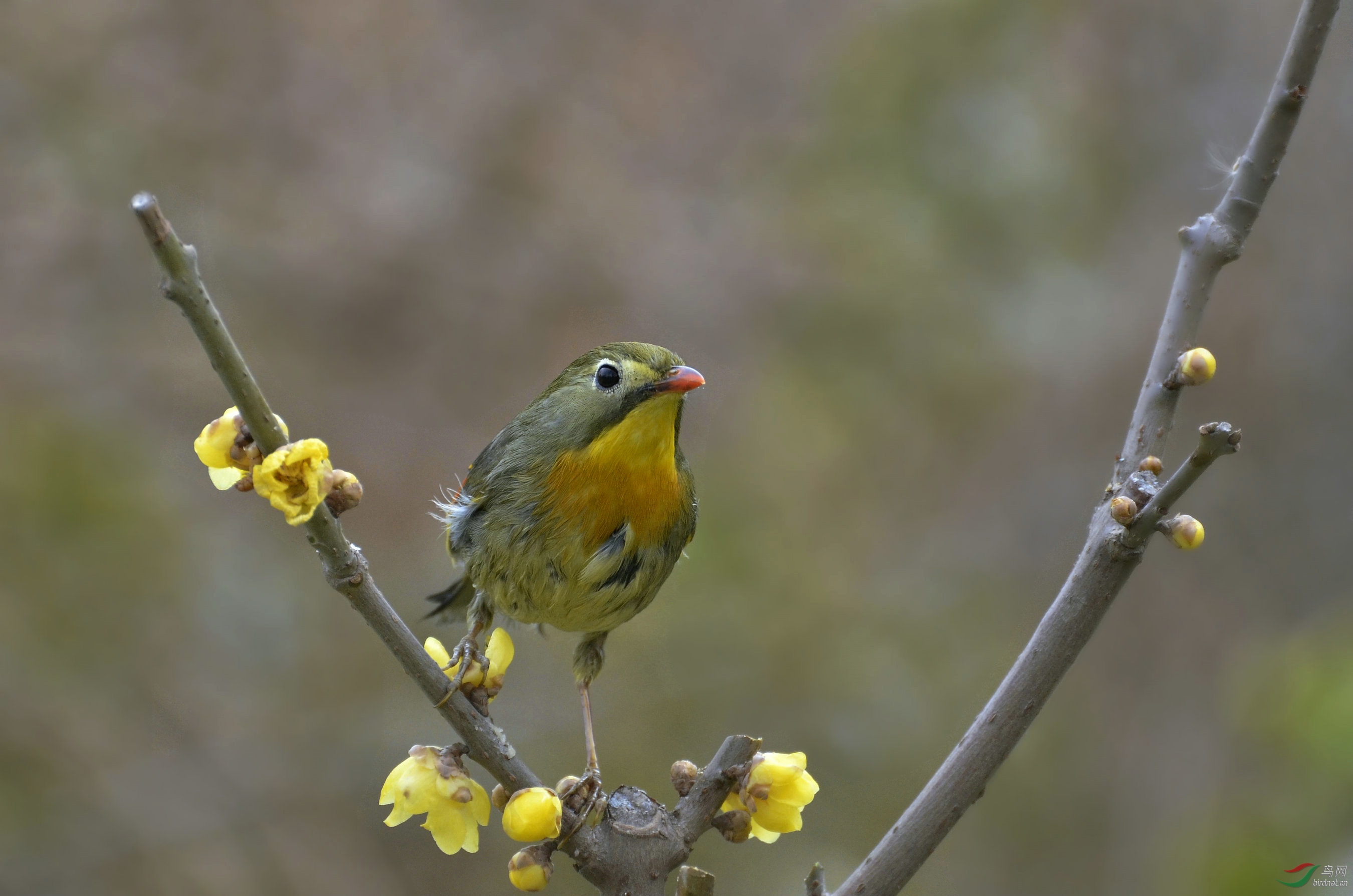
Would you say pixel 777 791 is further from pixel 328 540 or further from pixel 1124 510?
pixel 328 540

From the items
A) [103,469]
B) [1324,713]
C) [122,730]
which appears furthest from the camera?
[103,469]

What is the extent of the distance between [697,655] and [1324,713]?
350cm

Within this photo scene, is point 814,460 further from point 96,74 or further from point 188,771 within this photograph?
point 96,74

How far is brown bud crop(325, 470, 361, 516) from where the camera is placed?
1.80 metres

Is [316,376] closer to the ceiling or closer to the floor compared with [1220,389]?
closer to the ceiling

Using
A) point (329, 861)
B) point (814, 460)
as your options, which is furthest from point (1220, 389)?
point (329, 861)

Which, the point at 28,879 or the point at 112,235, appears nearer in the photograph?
the point at 28,879

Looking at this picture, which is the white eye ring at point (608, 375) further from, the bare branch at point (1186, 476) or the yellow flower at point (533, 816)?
the bare branch at point (1186, 476)

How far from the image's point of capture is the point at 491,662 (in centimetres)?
232

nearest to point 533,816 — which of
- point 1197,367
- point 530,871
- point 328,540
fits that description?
point 530,871

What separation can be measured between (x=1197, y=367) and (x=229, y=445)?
5.44 ft

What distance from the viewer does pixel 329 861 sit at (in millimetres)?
5879

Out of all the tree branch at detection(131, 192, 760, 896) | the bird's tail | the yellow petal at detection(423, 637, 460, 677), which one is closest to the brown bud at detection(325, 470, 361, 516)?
the tree branch at detection(131, 192, 760, 896)

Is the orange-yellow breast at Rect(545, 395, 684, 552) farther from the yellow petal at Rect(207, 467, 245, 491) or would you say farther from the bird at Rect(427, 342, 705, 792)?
the yellow petal at Rect(207, 467, 245, 491)
